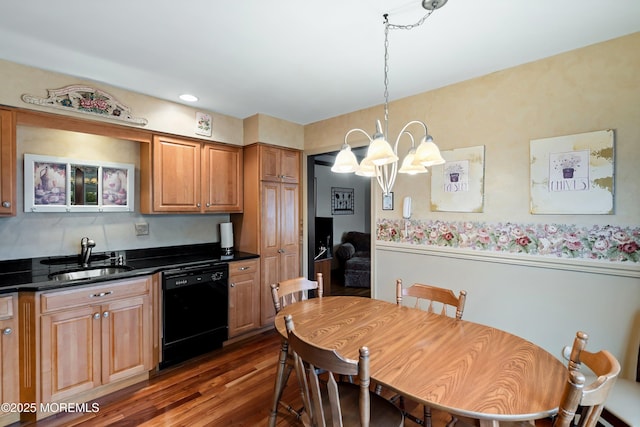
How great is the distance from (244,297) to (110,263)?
4.17 feet

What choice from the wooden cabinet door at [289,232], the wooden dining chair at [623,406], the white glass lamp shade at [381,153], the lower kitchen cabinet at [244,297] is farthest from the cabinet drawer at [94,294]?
the wooden dining chair at [623,406]

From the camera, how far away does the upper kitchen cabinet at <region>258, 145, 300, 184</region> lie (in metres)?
3.40

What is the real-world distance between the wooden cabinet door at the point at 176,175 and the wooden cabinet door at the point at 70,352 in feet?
3.61

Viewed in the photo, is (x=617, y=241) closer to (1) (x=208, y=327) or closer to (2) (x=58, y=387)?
(1) (x=208, y=327)

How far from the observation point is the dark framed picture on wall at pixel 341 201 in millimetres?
6383

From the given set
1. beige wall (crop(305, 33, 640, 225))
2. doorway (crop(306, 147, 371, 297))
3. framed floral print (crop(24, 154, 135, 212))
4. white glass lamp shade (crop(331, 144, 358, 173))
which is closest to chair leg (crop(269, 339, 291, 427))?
white glass lamp shade (crop(331, 144, 358, 173))

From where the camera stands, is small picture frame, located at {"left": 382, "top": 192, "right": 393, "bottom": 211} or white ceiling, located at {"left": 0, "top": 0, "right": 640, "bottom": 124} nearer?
white ceiling, located at {"left": 0, "top": 0, "right": 640, "bottom": 124}

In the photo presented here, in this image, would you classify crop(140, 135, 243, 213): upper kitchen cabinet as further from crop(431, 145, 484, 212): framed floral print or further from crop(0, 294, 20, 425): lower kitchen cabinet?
crop(431, 145, 484, 212): framed floral print

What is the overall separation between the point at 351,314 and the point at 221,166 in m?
2.28

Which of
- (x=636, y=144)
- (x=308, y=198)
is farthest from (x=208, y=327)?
(x=636, y=144)

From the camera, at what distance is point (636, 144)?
1811 mm

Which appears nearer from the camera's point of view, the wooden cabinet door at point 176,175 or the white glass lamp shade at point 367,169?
the white glass lamp shade at point 367,169

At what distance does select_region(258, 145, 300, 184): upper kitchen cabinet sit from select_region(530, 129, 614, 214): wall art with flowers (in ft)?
7.89

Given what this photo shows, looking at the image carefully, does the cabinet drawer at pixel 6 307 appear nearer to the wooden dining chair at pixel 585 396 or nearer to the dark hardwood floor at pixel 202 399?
the dark hardwood floor at pixel 202 399
